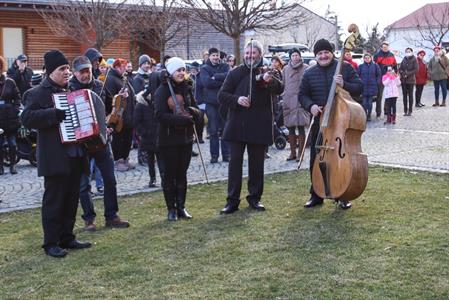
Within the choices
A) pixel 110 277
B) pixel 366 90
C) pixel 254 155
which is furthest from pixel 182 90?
pixel 366 90

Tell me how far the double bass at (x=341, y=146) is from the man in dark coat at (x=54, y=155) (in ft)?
8.49

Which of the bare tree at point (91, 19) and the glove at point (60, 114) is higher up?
the bare tree at point (91, 19)

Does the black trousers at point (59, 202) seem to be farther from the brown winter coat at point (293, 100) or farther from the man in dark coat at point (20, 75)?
the man in dark coat at point (20, 75)

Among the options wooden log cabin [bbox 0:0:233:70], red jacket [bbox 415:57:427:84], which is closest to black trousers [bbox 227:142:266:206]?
red jacket [bbox 415:57:427:84]

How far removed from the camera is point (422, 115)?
19578 mm

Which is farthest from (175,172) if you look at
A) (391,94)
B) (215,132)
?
(391,94)

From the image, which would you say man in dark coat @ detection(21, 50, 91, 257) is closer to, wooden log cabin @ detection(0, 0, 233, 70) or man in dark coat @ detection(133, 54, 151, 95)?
man in dark coat @ detection(133, 54, 151, 95)

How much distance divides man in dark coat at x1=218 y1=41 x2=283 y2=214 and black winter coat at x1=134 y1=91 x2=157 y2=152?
217 cm

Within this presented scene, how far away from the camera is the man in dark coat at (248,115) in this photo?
7.76m

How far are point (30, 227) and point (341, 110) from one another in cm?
359

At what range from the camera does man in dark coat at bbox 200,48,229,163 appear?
12.2m

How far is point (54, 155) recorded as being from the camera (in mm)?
6203

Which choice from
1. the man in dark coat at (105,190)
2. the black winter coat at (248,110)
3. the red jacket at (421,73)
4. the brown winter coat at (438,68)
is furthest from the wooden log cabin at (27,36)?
the man in dark coat at (105,190)

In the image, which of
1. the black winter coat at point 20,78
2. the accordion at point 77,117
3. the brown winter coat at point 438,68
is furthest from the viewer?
the brown winter coat at point 438,68
